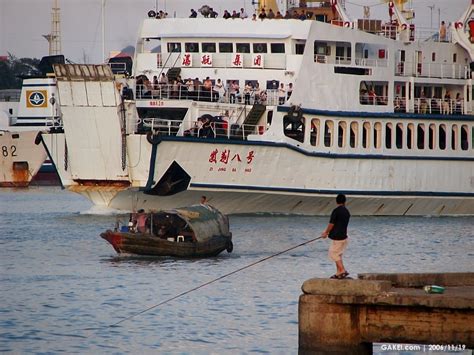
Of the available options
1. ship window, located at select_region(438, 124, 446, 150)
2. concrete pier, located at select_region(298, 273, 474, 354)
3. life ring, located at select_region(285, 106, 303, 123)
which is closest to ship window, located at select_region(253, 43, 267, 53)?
life ring, located at select_region(285, 106, 303, 123)

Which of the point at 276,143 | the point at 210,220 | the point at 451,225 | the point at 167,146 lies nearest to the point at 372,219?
the point at 451,225

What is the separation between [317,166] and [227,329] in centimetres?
1967

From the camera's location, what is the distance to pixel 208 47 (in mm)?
44812

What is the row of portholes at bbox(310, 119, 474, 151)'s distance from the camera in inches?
1722

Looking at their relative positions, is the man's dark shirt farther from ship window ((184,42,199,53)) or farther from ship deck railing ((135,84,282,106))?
ship window ((184,42,199,53))

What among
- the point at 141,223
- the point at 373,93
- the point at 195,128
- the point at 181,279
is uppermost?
the point at 373,93

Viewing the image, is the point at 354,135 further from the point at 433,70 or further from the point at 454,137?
the point at 433,70

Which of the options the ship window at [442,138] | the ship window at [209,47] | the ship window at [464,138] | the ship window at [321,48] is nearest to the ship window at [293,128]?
the ship window at [321,48]

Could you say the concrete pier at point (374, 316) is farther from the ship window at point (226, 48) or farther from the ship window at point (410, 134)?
the ship window at point (410, 134)

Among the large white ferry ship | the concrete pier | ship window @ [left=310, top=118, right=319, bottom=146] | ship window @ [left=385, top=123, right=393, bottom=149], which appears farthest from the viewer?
ship window @ [left=385, top=123, right=393, bottom=149]

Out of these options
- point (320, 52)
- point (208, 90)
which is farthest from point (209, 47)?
point (320, 52)

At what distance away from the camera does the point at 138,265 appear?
32.2 metres

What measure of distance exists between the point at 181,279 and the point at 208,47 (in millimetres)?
16294

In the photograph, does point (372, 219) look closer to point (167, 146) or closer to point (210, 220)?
point (167, 146)
